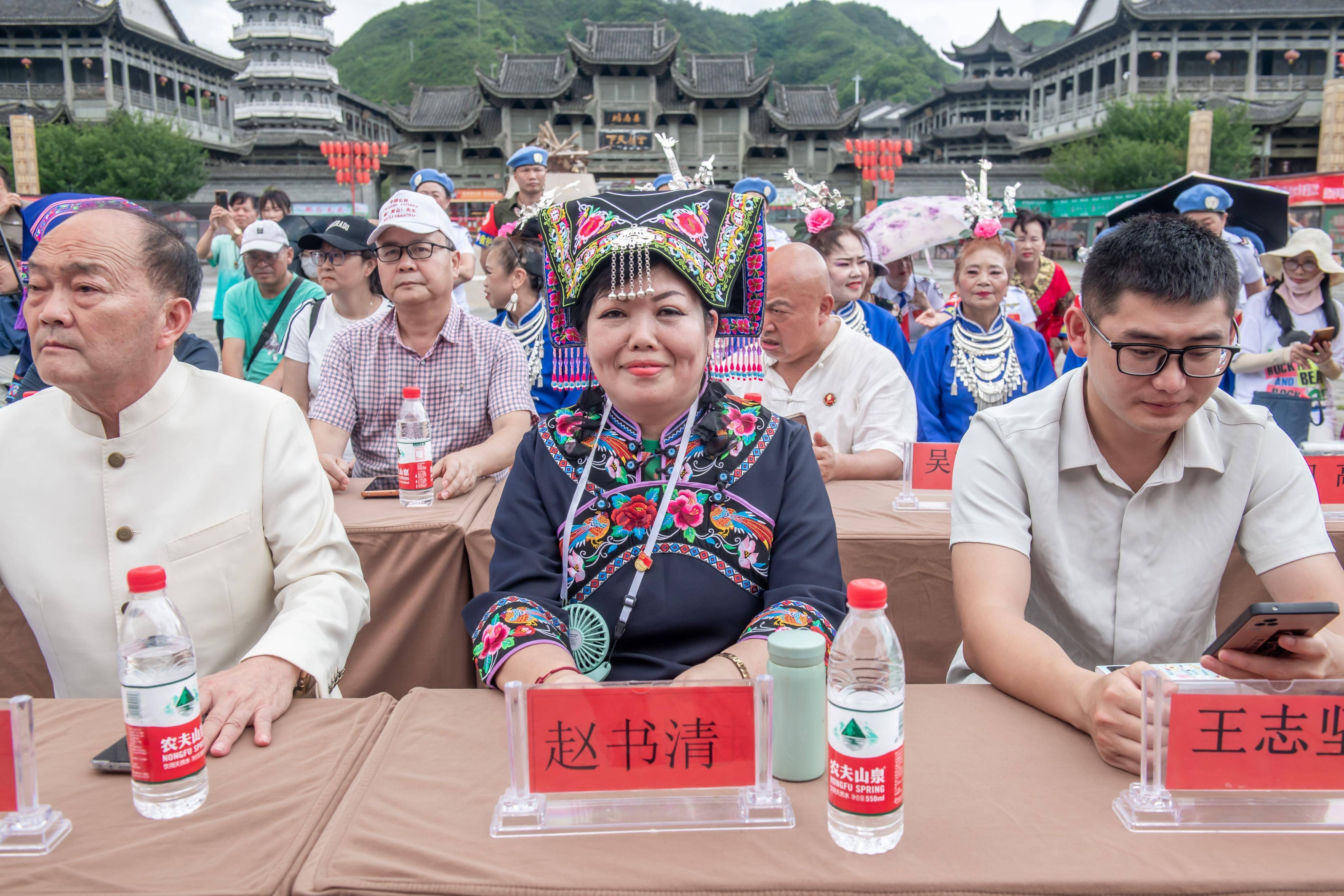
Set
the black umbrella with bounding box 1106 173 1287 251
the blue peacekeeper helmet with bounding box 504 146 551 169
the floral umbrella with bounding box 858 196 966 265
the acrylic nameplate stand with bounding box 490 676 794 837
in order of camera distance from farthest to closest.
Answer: the blue peacekeeper helmet with bounding box 504 146 551 169 → the black umbrella with bounding box 1106 173 1287 251 → the floral umbrella with bounding box 858 196 966 265 → the acrylic nameplate stand with bounding box 490 676 794 837

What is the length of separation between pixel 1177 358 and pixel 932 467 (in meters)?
1.19

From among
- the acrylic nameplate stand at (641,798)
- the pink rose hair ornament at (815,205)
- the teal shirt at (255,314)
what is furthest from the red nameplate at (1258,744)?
the teal shirt at (255,314)

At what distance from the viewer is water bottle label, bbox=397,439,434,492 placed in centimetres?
253

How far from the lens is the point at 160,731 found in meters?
1.07

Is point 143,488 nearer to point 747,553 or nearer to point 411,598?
point 411,598

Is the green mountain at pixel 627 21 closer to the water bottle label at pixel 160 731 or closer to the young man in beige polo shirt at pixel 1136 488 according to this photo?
the young man in beige polo shirt at pixel 1136 488

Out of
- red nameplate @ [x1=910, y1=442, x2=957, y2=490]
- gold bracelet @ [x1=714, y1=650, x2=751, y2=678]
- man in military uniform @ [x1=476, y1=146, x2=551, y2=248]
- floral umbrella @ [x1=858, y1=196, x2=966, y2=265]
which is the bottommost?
gold bracelet @ [x1=714, y1=650, x2=751, y2=678]

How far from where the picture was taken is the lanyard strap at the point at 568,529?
5.26 ft

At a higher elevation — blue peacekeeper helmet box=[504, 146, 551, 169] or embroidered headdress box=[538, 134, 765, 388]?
blue peacekeeper helmet box=[504, 146, 551, 169]

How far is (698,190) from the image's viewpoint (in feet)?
5.26

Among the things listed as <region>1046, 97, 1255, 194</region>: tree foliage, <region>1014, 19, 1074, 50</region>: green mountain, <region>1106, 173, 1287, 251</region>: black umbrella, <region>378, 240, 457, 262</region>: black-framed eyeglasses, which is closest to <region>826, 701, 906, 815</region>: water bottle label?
<region>378, 240, 457, 262</region>: black-framed eyeglasses

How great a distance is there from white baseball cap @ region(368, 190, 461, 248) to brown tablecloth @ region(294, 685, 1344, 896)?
6.99 feet

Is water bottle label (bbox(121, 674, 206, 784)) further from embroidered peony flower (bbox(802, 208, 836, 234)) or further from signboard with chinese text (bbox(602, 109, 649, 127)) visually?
signboard with chinese text (bbox(602, 109, 649, 127))

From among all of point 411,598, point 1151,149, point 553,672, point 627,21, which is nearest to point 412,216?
point 411,598
